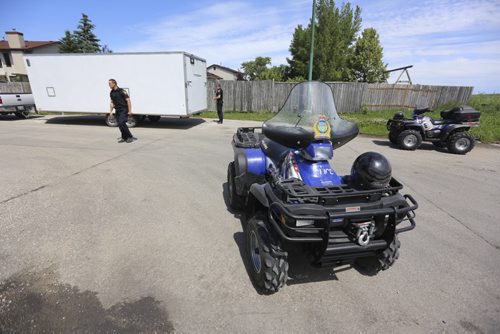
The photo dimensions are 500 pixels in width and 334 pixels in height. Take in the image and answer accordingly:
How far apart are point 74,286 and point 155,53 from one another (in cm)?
991

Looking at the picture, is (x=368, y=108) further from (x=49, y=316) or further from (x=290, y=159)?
(x=49, y=316)

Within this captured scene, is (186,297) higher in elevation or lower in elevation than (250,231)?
lower

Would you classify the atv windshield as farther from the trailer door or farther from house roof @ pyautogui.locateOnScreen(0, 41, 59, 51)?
house roof @ pyautogui.locateOnScreen(0, 41, 59, 51)

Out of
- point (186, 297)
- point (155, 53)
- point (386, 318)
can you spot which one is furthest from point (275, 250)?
point (155, 53)

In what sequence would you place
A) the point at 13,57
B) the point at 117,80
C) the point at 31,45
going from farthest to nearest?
the point at 31,45 → the point at 13,57 → the point at 117,80

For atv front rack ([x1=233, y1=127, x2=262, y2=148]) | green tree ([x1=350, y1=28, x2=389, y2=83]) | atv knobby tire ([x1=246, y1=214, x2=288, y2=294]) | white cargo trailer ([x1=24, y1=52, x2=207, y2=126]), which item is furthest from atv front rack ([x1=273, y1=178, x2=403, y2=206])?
green tree ([x1=350, y1=28, x2=389, y2=83])

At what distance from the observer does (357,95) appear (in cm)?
1652

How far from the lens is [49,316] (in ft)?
6.73

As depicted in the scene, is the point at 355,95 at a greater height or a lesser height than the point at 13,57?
lesser

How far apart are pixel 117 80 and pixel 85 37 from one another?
39098 millimetres

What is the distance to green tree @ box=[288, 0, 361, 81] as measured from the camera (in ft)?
87.4

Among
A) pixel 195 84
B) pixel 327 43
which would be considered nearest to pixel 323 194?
pixel 195 84

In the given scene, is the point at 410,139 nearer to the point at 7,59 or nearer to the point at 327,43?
the point at 327,43

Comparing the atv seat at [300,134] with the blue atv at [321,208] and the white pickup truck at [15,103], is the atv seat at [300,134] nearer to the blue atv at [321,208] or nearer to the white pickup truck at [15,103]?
the blue atv at [321,208]
